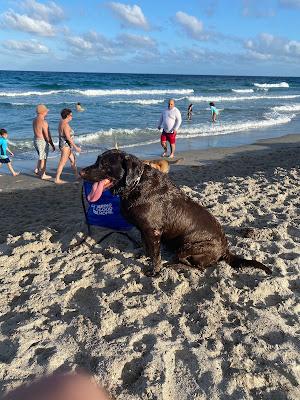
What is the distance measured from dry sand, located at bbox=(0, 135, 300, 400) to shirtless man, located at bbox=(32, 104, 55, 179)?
4.13 meters

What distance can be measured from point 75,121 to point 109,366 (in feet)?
57.2

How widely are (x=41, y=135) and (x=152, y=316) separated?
7204 millimetres

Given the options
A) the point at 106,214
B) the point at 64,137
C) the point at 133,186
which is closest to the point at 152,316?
the point at 133,186

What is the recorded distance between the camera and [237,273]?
14.7 ft

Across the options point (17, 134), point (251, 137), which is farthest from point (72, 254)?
point (251, 137)

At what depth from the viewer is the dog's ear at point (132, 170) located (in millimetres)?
4023

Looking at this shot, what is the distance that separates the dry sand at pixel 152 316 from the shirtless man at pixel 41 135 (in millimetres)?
4134

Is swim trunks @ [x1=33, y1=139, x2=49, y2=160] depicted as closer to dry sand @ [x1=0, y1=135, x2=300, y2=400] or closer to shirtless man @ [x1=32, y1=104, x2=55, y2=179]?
shirtless man @ [x1=32, y1=104, x2=55, y2=179]

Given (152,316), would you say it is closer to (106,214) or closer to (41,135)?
(106,214)

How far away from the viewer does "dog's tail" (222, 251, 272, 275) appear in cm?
439

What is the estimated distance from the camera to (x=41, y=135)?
9758 millimetres

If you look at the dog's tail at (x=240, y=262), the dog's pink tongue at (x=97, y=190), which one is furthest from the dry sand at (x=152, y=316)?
the dog's pink tongue at (x=97, y=190)

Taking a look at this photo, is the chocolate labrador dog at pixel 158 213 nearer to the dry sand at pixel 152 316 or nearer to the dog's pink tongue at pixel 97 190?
the dog's pink tongue at pixel 97 190

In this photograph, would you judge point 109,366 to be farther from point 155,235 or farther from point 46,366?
point 155,235
